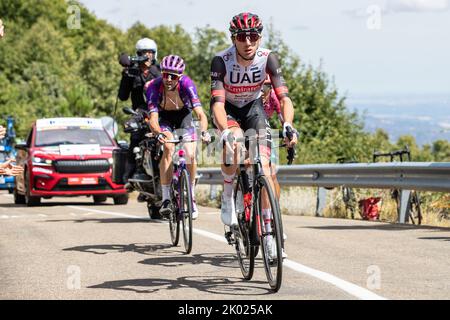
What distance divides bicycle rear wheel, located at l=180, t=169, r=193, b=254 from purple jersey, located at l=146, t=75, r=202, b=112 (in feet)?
3.65

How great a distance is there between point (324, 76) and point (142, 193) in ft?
80.0

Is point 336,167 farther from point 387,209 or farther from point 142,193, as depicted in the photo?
point 142,193

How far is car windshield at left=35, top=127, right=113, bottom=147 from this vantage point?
68.7 feet

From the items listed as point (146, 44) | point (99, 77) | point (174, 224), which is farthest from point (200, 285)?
point (99, 77)

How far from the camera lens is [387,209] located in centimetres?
1619

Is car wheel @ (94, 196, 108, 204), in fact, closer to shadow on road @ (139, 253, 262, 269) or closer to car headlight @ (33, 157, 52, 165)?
car headlight @ (33, 157, 52, 165)

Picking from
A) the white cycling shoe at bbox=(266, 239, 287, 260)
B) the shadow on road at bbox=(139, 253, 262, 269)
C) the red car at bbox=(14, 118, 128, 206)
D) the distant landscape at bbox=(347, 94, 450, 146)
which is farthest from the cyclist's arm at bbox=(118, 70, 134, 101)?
the white cycling shoe at bbox=(266, 239, 287, 260)

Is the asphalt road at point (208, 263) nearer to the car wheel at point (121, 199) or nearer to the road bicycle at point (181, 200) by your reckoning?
the road bicycle at point (181, 200)

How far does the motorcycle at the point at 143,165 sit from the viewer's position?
13867mm

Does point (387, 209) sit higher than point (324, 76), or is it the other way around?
point (324, 76)

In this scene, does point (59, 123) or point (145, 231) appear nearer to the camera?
point (145, 231)

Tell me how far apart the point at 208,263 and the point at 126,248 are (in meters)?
1.79
